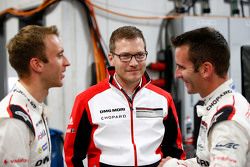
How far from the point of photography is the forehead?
185cm

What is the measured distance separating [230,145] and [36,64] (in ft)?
3.14

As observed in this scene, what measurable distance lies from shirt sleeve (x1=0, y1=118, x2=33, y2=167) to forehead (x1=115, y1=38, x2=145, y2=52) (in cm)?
71

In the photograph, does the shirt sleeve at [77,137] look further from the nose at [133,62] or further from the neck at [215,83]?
the neck at [215,83]

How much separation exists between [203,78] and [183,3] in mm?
2756

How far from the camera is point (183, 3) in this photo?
13.2 ft

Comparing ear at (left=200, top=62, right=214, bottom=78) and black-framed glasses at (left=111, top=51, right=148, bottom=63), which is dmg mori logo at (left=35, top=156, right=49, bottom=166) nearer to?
black-framed glasses at (left=111, top=51, right=148, bottom=63)

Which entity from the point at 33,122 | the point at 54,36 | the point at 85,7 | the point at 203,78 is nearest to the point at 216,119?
the point at 203,78

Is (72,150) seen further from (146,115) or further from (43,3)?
(43,3)

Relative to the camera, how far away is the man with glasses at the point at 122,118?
1809 mm

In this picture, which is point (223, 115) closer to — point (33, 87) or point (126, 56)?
point (126, 56)

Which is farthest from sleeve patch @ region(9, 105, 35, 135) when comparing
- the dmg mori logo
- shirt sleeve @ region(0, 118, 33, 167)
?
the dmg mori logo

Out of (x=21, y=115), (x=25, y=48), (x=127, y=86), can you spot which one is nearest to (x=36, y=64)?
(x=25, y=48)

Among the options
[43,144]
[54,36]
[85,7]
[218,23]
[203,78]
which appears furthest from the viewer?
[218,23]

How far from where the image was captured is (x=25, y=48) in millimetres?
1612
